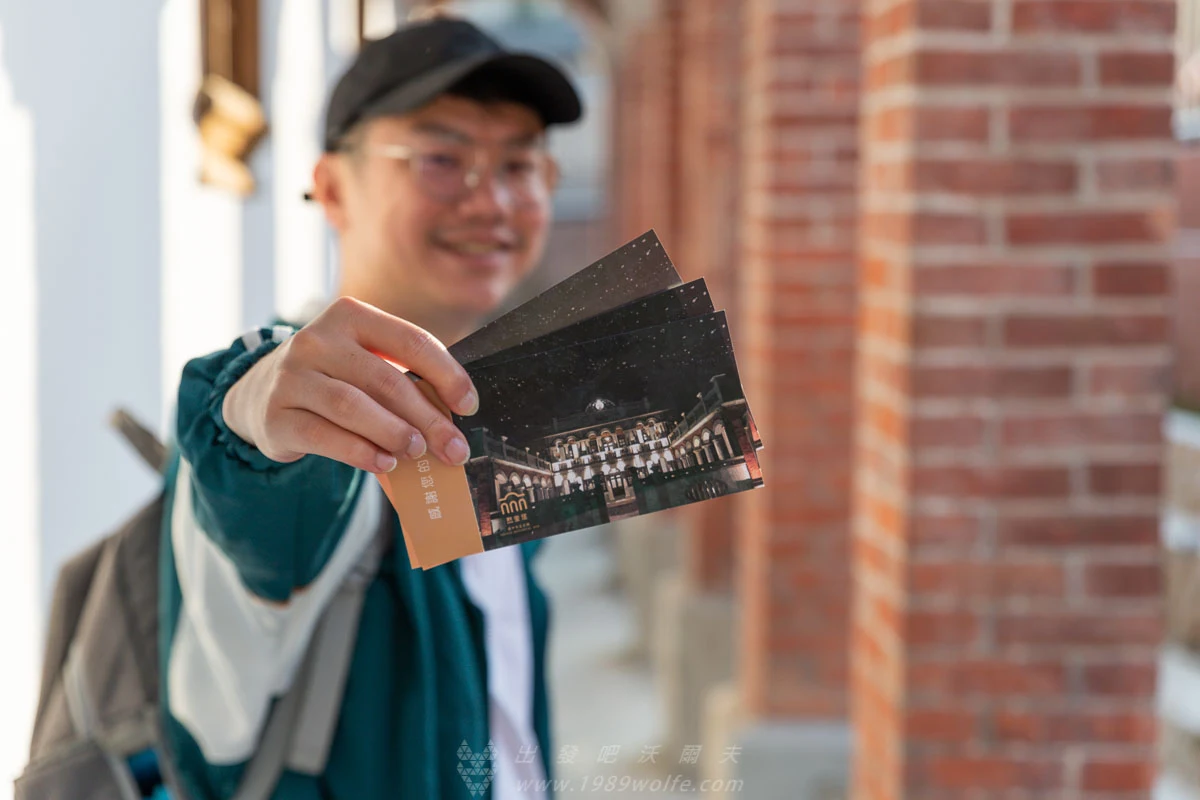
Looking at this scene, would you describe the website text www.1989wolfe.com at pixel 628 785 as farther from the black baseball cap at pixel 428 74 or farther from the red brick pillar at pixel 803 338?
the black baseball cap at pixel 428 74

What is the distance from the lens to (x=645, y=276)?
772 millimetres

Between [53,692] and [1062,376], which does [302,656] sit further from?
[1062,376]

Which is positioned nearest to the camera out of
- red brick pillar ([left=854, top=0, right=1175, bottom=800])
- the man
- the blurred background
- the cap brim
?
the man

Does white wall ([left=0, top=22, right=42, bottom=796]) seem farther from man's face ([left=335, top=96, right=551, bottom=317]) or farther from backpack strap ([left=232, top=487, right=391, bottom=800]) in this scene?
man's face ([left=335, top=96, right=551, bottom=317])

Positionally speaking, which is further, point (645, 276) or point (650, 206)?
point (650, 206)

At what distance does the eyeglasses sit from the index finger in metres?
0.38

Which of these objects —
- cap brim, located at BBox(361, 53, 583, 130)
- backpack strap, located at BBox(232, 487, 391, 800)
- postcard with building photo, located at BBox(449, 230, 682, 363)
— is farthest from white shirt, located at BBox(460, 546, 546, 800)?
postcard with building photo, located at BBox(449, 230, 682, 363)

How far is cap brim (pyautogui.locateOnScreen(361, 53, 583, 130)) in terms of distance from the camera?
3.88ft

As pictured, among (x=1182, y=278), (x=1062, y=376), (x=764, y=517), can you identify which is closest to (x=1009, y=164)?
(x=1062, y=376)

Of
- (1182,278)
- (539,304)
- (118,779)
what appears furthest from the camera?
(1182,278)

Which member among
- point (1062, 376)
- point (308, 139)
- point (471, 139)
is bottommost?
point (1062, 376)

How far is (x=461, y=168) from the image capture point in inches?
45.4

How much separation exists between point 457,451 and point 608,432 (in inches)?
3.7

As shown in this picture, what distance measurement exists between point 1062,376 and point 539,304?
66.7 inches
